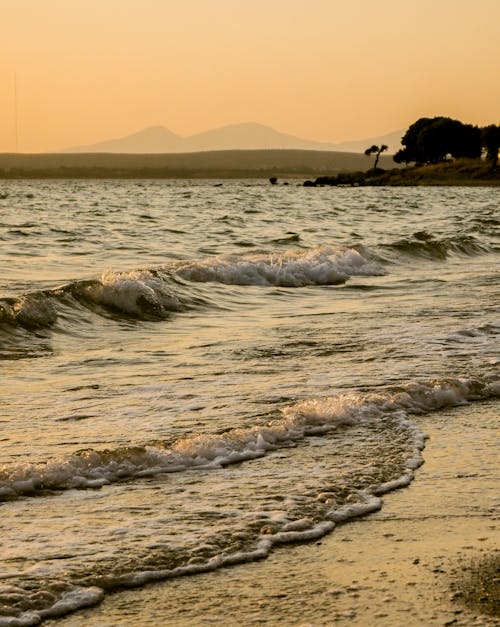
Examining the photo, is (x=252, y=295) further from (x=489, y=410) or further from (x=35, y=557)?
(x=35, y=557)

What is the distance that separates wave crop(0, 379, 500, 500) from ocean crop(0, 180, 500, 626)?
1 cm

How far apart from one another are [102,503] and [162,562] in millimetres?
892

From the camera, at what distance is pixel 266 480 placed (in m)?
6.20

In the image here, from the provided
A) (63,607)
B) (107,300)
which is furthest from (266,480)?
(107,300)

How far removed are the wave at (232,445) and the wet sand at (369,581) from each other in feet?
4.14

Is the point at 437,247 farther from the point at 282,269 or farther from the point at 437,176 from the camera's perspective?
the point at 437,176

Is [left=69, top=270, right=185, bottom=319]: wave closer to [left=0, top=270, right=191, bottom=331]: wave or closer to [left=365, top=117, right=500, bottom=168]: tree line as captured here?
[left=0, top=270, right=191, bottom=331]: wave

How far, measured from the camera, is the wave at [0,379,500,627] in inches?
183

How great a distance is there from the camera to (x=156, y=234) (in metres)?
31.9

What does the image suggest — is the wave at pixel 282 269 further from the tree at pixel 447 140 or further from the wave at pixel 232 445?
the tree at pixel 447 140

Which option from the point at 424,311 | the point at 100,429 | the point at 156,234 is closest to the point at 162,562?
the point at 100,429

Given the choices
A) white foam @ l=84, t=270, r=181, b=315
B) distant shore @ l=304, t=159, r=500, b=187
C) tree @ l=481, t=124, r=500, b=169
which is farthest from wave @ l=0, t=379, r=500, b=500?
tree @ l=481, t=124, r=500, b=169

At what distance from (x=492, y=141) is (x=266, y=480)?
428 feet

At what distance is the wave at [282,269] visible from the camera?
19.3m
